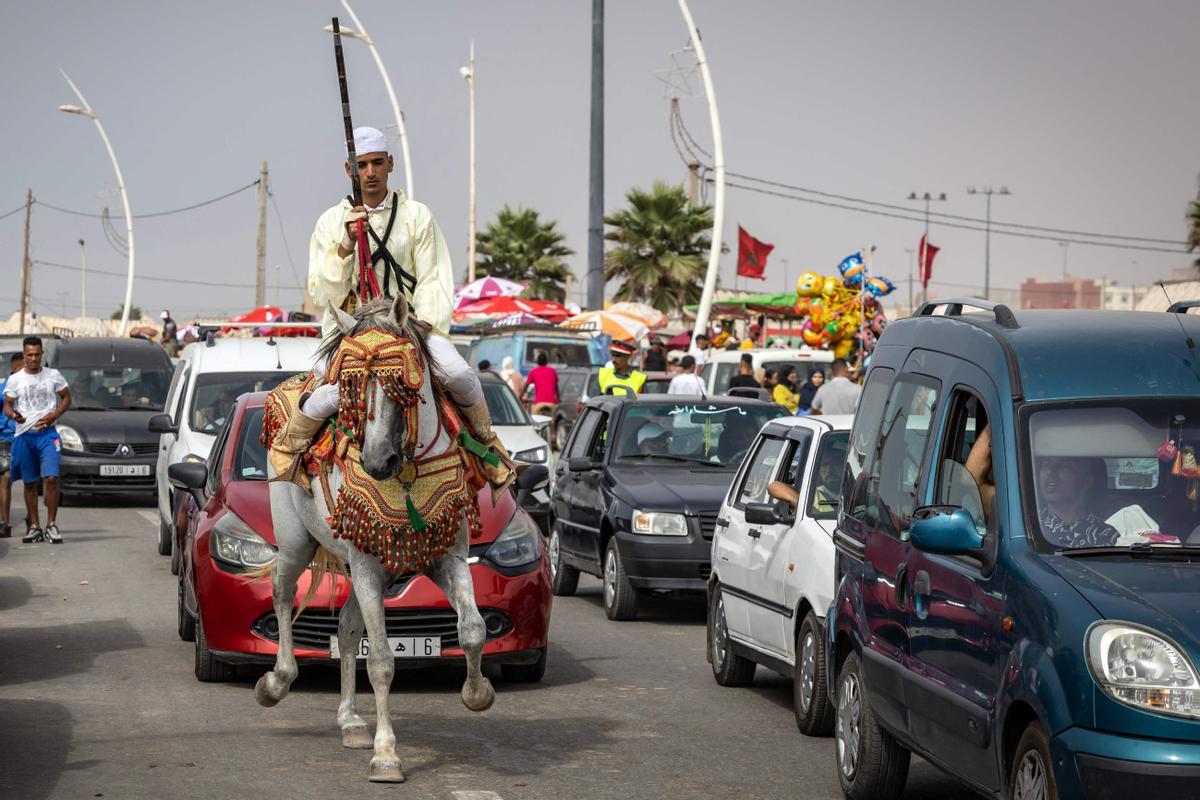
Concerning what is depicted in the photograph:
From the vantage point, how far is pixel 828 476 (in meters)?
10.6

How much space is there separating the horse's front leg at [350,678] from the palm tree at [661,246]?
49917mm

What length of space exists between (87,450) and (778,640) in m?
15.8

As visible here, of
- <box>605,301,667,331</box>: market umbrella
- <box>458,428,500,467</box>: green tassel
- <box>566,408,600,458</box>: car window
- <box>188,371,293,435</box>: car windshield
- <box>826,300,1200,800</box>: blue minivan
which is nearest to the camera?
<box>826,300,1200,800</box>: blue minivan

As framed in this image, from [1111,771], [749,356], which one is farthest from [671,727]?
[749,356]

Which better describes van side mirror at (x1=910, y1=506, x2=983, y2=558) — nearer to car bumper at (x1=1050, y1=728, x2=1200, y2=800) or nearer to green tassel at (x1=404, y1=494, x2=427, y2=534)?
car bumper at (x1=1050, y1=728, x2=1200, y2=800)

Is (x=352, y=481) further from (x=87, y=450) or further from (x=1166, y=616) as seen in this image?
(x=87, y=450)

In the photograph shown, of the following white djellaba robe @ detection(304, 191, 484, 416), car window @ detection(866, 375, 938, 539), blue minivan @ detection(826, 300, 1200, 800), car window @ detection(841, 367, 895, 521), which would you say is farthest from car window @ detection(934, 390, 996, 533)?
white djellaba robe @ detection(304, 191, 484, 416)

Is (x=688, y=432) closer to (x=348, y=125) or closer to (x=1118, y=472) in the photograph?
(x=348, y=125)

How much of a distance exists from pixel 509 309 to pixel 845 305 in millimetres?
14470

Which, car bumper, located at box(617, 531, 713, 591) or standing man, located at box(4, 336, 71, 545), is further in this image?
standing man, located at box(4, 336, 71, 545)

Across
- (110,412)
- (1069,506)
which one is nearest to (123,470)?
(110,412)

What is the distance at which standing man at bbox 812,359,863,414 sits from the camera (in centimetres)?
2075

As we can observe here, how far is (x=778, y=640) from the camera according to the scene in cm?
1012

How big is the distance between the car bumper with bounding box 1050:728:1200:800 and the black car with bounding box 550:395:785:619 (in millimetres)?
8447
